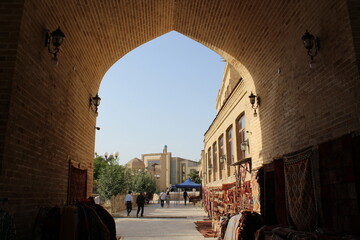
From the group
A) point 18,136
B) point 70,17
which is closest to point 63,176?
point 18,136

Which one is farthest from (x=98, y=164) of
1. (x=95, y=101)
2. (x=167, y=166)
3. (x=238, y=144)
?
(x=95, y=101)

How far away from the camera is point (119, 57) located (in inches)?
A: 377

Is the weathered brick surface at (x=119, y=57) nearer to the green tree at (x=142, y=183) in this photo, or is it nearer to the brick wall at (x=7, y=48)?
the brick wall at (x=7, y=48)

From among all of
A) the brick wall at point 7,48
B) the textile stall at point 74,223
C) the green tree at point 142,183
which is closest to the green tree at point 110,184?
the green tree at point 142,183

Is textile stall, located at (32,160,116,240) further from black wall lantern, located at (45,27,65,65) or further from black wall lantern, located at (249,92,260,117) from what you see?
black wall lantern, located at (249,92,260,117)

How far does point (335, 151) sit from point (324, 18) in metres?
2.09

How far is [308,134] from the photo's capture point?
5801mm

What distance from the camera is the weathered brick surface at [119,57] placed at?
4.34 m

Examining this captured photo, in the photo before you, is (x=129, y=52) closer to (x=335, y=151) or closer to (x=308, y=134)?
(x=308, y=134)

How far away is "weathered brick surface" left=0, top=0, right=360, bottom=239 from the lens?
4.34 metres

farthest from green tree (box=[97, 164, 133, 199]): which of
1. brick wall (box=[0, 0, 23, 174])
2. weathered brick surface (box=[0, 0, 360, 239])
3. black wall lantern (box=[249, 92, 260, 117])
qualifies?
brick wall (box=[0, 0, 23, 174])

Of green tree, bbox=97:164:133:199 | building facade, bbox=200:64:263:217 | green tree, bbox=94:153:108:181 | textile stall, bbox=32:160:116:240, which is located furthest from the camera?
green tree, bbox=94:153:108:181

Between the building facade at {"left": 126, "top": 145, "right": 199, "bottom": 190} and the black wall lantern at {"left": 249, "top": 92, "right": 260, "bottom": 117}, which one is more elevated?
the building facade at {"left": 126, "top": 145, "right": 199, "bottom": 190}

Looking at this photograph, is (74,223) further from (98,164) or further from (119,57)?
(98,164)
